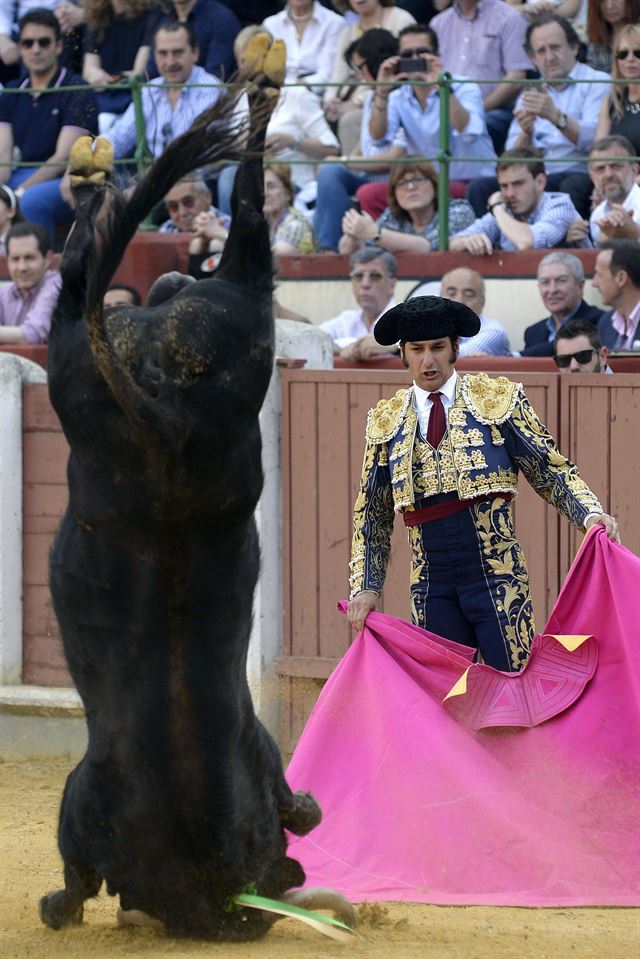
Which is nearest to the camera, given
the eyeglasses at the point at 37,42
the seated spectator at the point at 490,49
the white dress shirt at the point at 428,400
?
the white dress shirt at the point at 428,400

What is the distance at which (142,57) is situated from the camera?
9688mm

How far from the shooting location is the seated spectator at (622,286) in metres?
6.75

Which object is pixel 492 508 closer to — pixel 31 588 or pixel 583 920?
pixel 583 920

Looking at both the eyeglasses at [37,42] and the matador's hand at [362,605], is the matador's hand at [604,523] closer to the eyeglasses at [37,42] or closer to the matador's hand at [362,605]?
the matador's hand at [362,605]

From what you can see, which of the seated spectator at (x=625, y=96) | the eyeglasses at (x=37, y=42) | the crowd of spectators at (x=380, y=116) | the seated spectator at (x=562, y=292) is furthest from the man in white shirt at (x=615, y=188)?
the eyeglasses at (x=37, y=42)

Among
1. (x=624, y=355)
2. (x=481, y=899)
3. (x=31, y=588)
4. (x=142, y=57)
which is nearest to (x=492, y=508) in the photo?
(x=481, y=899)

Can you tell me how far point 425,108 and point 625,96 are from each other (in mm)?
1205

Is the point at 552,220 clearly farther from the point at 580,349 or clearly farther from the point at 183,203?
the point at 183,203

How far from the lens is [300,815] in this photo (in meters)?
3.35

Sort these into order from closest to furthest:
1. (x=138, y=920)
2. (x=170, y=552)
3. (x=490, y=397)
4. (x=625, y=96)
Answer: (x=170, y=552)
(x=138, y=920)
(x=490, y=397)
(x=625, y=96)

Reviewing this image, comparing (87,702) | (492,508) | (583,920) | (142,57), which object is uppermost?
(142,57)

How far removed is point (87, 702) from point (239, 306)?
34.2 inches

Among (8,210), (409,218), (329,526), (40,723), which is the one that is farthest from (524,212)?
(40,723)

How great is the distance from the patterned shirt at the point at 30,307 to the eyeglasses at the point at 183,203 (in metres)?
0.82
